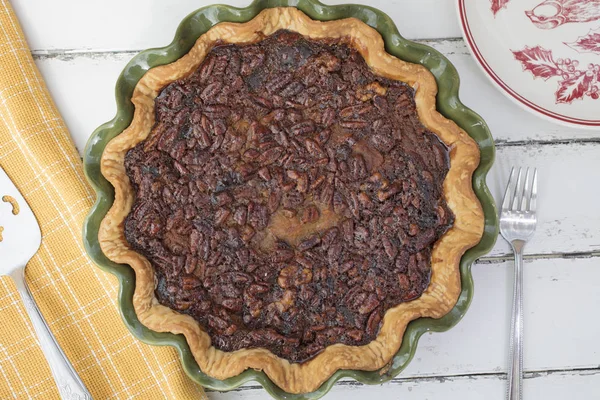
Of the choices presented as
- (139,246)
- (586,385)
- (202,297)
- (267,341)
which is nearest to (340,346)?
(267,341)

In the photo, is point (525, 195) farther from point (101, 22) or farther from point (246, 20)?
point (101, 22)

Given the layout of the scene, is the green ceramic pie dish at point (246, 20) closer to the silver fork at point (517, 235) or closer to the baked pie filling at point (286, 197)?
the baked pie filling at point (286, 197)

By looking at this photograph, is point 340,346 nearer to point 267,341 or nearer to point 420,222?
point 267,341

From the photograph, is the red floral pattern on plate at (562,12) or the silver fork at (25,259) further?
the red floral pattern on plate at (562,12)

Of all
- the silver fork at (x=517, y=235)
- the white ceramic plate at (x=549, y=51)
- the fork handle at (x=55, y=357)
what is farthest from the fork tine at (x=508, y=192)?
the fork handle at (x=55, y=357)

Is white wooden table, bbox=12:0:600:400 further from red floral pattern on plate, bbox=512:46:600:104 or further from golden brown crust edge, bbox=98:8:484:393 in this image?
golden brown crust edge, bbox=98:8:484:393

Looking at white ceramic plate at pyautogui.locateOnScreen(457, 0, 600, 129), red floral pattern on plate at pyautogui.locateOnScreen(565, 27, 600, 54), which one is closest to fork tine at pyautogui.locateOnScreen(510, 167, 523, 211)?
white ceramic plate at pyautogui.locateOnScreen(457, 0, 600, 129)
